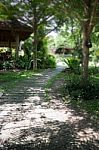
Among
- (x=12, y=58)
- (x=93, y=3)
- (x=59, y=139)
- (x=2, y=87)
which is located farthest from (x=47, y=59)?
(x=59, y=139)

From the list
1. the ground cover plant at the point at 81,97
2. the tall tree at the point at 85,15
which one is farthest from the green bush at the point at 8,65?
the tall tree at the point at 85,15

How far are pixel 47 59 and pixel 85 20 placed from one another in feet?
64.5

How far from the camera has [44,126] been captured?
334 inches

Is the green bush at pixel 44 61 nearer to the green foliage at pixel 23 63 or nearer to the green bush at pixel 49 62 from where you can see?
the green bush at pixel 49 62

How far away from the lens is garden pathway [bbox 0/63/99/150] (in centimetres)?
697

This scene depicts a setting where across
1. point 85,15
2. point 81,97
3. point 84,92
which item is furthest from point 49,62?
point 81,97

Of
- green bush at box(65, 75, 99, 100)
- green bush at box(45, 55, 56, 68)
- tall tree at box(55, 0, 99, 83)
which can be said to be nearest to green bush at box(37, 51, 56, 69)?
green bush at box(45, 55, 56, 68)

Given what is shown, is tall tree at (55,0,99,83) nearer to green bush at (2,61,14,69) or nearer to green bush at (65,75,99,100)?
green bush at (65,75,99,100)

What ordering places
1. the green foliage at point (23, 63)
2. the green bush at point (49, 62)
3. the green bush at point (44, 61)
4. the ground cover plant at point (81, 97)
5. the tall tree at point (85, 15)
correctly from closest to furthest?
the ground cover plant at point (81, 97)
the tall tree at point (85, 15)
the green foliage at point (23, 63)
the green bush at point (44, 61)
the green bush at point (49, 62)

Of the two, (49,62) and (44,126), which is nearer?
(44,126)

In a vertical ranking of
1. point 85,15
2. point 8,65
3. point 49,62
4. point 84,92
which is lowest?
point 49,62

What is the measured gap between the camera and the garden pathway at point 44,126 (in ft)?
22.9

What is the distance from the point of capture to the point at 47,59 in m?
33.2

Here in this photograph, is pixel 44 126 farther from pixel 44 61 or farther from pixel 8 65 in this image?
pixel 44 61
